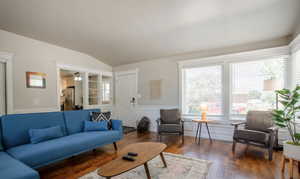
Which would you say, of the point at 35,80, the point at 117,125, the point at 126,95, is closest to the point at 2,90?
the point at 35,80

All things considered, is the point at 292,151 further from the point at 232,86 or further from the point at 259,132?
the point at 232,86

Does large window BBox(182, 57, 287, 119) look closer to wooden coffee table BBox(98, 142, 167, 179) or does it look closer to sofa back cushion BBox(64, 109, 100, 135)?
wooden coffee table BBox(98, 142, 167, 179)

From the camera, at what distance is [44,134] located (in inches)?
93.7

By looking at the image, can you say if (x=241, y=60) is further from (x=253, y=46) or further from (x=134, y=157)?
(x=134, y=157)

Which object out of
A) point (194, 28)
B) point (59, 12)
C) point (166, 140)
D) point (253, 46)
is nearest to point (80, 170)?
point (166, 140)

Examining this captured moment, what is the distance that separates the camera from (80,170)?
225 centimetres

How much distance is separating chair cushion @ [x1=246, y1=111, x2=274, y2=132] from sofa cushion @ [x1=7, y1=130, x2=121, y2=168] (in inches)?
125

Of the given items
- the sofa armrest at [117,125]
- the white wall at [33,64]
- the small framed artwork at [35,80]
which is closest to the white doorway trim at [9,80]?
the white wall at [33,64]

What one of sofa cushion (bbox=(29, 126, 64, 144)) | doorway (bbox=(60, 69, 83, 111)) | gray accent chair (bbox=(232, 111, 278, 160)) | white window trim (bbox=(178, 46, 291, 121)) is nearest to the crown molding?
white window trim (bbox=(178, 46, 291, 121))

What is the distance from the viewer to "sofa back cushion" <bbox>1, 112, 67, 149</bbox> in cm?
217

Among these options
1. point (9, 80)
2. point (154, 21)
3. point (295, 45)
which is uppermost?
point (154, 21)

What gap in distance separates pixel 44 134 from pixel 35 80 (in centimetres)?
196

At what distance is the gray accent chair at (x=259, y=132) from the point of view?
2.60 metres

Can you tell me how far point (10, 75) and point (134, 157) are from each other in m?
3.51
